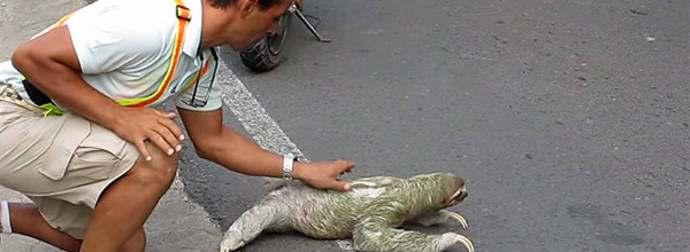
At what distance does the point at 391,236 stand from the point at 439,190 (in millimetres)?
243

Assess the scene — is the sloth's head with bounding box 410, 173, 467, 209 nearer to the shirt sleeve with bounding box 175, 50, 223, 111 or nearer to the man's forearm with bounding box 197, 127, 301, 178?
the man's forearm with bounding box 197, 127, 301, 178

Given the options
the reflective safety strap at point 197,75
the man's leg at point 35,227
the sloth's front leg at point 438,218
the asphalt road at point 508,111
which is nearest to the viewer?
the reflective safety strap at point 197,75

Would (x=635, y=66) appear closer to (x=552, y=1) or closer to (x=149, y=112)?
(x=552, y=1)

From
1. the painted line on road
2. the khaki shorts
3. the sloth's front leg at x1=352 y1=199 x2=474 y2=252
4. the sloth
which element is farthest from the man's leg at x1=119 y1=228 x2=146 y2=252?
the painted line on road

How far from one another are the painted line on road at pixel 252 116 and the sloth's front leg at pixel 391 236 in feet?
2.64

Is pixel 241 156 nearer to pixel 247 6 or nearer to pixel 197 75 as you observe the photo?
pixel 197 75

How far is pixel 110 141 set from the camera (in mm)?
2793

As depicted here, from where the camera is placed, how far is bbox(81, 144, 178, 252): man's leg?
280 centimetres

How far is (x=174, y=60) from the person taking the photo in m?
2.77

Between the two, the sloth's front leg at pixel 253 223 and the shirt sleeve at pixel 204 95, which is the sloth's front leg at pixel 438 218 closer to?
the sloth's front leg at pixel 253 223

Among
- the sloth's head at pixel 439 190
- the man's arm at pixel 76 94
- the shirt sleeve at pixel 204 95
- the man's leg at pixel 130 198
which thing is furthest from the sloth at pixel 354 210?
the man's arm at pixel 76 94

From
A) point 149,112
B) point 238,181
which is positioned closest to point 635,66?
point 238,181

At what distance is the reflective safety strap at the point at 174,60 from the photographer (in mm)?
2717

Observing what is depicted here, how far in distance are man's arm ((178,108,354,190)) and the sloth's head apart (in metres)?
0.25
